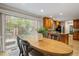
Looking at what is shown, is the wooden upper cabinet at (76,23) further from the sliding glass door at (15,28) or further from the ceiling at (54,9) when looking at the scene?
the sliding glass door at (15,28)

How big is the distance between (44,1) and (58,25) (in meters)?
0.50

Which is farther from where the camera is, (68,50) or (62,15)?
(62,15)

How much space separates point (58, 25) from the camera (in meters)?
1.89

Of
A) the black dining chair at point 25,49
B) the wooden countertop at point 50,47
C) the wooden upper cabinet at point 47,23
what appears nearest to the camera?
the wooden countertop at point 50,47

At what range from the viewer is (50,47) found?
170 centimetres

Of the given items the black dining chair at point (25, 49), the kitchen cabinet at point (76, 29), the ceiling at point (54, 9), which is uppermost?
the ceiling at point (54, 9)

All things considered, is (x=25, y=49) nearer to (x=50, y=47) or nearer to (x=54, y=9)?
(x=50, y=47)

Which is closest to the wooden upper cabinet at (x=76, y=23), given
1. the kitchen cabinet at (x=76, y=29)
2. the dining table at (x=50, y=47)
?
the kitchen cabinet at (x=76, y=29)

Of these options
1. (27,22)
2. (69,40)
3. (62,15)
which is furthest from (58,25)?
(27,22)

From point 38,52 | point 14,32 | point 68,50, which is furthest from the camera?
point 14,32

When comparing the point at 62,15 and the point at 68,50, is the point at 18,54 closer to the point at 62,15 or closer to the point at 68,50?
the point at 68,50

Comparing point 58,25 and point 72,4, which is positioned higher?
point 72,4

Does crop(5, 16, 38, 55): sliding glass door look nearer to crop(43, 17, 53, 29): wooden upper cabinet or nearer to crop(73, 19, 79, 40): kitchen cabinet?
crop(43, 17, 53, 29): wooden upper cabinet

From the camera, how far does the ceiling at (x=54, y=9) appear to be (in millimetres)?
1753
